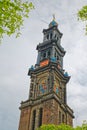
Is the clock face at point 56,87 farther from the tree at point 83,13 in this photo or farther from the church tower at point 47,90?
the tree at point 83,13

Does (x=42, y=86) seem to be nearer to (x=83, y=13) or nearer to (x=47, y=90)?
(x=47, y=90)

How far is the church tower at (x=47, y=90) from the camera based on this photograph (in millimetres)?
45781

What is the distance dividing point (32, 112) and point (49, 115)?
444 centimetres

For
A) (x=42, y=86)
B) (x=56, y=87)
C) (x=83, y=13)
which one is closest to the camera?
(x=83, y=13)

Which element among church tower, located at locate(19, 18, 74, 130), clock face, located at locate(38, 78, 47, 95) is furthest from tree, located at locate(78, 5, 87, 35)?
clock face, located at locate(38, 78, 47, 95)

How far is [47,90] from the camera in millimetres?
49969

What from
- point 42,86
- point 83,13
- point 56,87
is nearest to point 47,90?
point 42,86

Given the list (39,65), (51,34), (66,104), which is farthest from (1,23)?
(51,34)

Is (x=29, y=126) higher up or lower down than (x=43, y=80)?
lower down

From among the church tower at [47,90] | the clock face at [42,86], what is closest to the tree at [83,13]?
the church tower at [47,90]

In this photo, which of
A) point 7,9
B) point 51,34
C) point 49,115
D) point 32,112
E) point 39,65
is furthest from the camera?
point 51,34

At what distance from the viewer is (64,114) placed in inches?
1946

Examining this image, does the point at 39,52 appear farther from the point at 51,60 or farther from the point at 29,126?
the point at 29,126

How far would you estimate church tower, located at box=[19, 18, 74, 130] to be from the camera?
150 feet
